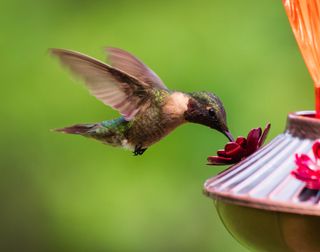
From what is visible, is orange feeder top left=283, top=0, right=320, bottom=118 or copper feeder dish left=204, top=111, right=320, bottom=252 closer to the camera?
copper feeder dish left=204, top=111, right=320, bottom=252

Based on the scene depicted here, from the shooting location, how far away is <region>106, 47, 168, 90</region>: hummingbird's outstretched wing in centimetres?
319

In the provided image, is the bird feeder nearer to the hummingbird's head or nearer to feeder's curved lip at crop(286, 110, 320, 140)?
feeder's curved lip at crop(286, 110, 320, 140)

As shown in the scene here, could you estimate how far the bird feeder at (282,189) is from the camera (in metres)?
1.94

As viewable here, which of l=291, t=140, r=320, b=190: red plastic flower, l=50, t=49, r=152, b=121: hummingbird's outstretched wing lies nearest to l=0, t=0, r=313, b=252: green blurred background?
l=50, t=49, r=152, b=121: hummingbird's outstretched wing

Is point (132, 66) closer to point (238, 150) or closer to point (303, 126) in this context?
point (238, 150)

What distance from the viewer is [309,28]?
2.28m

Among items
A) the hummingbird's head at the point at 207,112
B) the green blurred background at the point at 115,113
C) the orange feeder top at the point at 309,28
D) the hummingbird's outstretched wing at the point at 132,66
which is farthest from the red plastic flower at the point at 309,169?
the green blurred background at the point at 115,113

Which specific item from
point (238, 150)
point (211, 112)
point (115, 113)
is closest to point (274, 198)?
point (238, 150)

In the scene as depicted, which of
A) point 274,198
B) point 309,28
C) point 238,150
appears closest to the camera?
point 274,198

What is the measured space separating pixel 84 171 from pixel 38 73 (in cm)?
62

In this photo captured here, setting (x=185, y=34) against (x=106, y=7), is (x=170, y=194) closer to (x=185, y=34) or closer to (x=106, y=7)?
(x=185, y=34)

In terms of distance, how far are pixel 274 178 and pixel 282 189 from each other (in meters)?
0.08

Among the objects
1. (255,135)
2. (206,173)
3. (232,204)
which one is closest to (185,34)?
(206,173)

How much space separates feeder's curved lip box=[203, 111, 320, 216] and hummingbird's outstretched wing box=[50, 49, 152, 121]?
77cm
